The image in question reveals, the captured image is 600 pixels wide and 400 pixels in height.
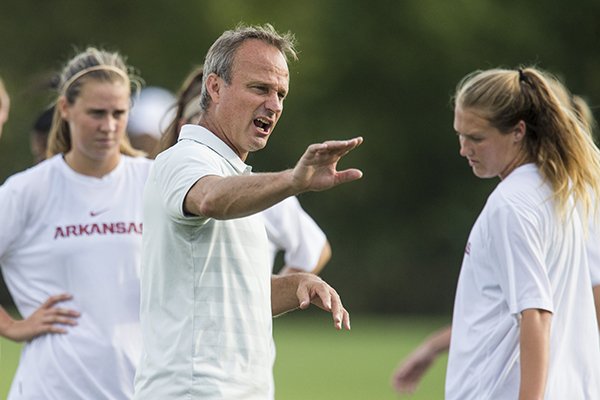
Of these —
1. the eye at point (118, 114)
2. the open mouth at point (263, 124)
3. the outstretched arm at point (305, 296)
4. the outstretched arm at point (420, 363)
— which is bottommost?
the outstretched arm at point (420, 363)

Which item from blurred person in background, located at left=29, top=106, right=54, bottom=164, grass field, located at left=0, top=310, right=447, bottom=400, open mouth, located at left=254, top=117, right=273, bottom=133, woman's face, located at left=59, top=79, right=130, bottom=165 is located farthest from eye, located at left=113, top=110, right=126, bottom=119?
grass field, located at left=0, top=310, right=447, bottom=400

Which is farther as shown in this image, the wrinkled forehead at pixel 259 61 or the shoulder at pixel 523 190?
the shoulder at pixel 523 190

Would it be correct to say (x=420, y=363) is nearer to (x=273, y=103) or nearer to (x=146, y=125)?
(x=273, y=103)

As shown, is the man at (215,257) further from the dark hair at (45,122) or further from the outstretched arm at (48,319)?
the dark hair at (45,122)

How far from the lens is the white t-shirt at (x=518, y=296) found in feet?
17.0

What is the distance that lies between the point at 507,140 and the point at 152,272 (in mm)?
1753

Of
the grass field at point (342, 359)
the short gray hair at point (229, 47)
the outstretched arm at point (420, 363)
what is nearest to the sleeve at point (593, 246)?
the outstretched arm at point (420, 363)

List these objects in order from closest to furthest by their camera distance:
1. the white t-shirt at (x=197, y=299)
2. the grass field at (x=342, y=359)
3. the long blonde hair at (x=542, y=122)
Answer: the white t-shirt at (x=197, y=299) → the long blonde hair at (x=542, y=122) → the grass field at (x=342, y=359)

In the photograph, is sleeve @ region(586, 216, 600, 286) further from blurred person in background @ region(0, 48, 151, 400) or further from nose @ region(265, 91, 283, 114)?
blurred person in background @ region(0, 48, 151, 400)

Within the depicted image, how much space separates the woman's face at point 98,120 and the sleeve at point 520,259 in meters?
1.97

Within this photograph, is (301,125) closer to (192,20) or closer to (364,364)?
(192,20)

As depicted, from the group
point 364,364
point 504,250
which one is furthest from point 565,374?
point 364,364

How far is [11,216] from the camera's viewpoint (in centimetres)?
619

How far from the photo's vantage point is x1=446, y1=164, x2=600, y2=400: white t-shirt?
17.0ft
